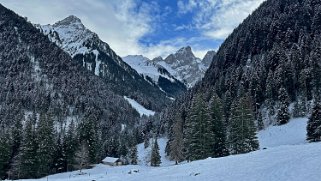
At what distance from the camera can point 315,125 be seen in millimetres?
70312

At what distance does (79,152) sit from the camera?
84500 millimetres

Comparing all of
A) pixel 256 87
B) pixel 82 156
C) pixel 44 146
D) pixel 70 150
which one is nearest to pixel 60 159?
pixel 70 150

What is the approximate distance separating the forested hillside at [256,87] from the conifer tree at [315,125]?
416 inches

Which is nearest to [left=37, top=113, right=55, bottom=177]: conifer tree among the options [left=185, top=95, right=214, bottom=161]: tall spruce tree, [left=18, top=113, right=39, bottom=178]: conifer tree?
[left=18, top=113, right=39, bottom=178]: conifer tree

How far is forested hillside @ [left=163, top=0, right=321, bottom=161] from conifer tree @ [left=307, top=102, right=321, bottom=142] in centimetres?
1056

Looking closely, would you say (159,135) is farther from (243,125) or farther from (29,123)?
(243,125)

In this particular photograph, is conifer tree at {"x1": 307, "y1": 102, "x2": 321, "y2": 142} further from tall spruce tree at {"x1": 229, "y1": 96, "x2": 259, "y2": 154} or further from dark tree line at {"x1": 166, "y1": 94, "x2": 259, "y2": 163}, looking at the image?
dark tree line at {"x1": 166, "y1": 94, "x2": 259, "y2": 163}

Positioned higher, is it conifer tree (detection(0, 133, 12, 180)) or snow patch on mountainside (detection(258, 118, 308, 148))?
snow patch on mountainside (detection(258, 118, 308, 148))

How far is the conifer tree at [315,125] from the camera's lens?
68.8m

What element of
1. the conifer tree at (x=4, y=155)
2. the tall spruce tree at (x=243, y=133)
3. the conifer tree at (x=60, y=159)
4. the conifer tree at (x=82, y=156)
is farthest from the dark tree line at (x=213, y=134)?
the conifer tree at (x=4, y=155)

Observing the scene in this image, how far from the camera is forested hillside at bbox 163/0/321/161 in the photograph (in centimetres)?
6788

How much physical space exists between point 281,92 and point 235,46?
9129 cm

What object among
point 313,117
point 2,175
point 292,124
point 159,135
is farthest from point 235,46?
point 2,175

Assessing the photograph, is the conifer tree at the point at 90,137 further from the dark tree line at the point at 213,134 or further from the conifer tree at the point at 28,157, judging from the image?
the dark tree line at the point at 213,134
